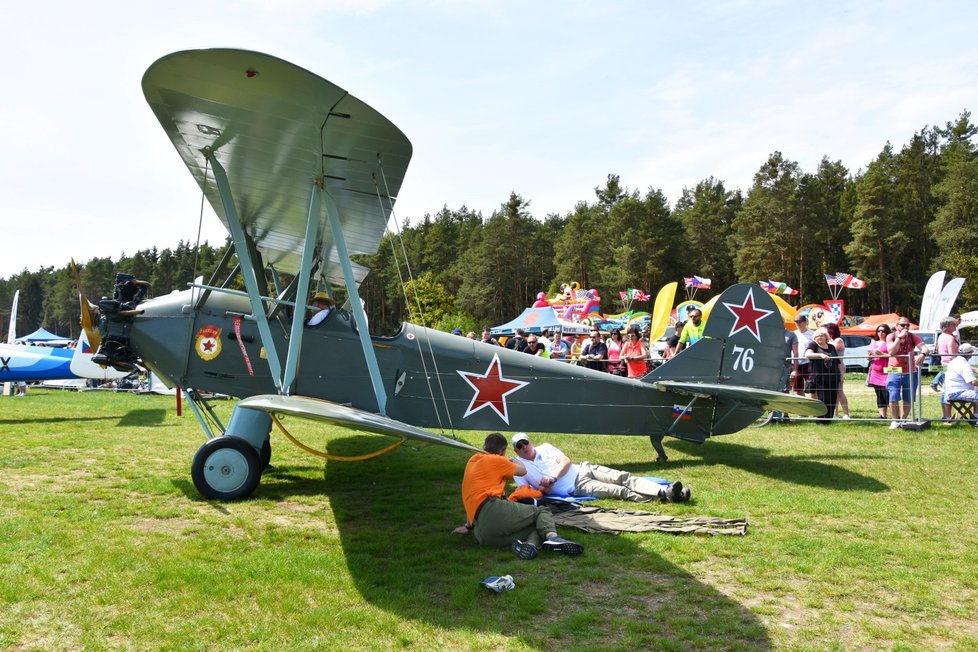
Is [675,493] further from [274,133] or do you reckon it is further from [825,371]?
[825,371]

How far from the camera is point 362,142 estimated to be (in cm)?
485

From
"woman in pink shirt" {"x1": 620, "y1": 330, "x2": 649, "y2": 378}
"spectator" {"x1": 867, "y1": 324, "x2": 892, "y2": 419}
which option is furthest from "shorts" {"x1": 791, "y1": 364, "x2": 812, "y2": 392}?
"woman in pink shirt" {"x1": 620, "y1": 330, "x2": 649, "y2": 378}

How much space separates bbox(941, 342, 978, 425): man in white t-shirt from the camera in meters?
9.08

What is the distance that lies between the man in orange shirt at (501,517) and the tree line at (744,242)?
97.2 feet

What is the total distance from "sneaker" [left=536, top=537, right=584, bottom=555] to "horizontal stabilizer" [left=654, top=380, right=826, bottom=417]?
265 cm

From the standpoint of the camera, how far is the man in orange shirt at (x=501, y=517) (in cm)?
442

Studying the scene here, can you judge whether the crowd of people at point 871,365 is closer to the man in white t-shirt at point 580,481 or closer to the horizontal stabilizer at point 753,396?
the horizontal stabilizer at point 753,396

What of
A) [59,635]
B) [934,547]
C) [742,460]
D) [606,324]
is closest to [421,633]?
[59,635]

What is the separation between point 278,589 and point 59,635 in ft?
3.41

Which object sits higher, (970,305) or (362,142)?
(970,305)

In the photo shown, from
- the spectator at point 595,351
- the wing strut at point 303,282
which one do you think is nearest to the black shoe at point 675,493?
the wing strut at point 303,282

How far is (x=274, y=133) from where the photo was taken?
15.9 feet

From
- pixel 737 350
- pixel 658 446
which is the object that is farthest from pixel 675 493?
pixel 737 350

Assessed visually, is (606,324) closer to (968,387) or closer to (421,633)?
(968,387)
